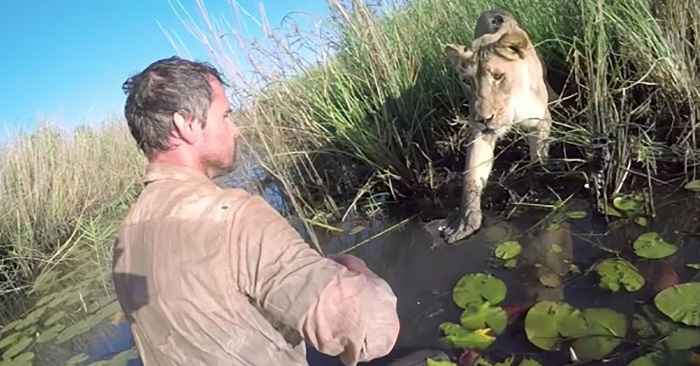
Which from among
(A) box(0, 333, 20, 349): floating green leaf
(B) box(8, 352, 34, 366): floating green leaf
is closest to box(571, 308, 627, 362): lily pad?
(B) box(8, 352, 34, 366): floating green leaf

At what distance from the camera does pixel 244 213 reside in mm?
1928

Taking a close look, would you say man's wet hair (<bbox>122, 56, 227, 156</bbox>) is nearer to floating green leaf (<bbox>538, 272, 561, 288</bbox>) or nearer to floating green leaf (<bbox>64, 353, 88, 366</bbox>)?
floating green leaf (<bbox>538, 272, 561, 288</bbox>)

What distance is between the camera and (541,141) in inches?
187

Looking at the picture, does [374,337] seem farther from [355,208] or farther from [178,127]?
[355,208]

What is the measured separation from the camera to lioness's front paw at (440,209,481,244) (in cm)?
477

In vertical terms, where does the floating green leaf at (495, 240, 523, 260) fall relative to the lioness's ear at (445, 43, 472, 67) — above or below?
below

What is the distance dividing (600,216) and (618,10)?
5.07ft

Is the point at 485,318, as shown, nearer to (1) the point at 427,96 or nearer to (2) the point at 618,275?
(2) the point at 618,275

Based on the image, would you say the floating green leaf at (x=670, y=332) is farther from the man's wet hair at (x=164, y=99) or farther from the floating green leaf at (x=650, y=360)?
the man's wet hair at (x=164, y=99)

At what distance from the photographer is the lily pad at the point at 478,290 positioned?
3.85 metres

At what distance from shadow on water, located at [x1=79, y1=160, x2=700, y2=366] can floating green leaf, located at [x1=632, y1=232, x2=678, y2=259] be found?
1.8 inches

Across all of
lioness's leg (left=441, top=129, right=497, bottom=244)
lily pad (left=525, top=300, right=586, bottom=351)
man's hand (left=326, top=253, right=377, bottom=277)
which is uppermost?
man's hand (left=326, top=253, right=377, bottom=277)

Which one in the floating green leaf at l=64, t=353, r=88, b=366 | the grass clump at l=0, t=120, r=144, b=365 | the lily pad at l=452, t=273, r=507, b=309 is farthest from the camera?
the grass clump at l=0, t=120, r=144, b=365

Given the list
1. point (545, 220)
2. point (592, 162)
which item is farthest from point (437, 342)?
point (592, 162)
